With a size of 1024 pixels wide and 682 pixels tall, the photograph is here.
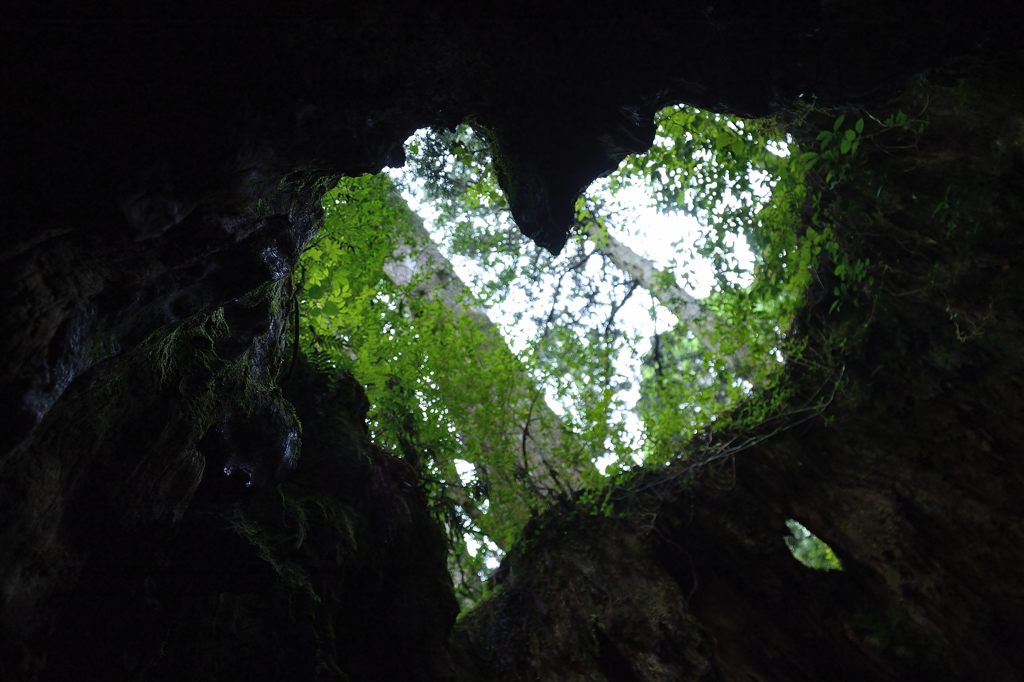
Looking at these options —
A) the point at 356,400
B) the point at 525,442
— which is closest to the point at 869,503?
the point at 525,442

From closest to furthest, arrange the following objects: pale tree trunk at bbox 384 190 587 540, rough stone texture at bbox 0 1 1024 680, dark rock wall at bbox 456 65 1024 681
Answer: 1. rough stone texture at bbox 0 1 1024 680
2. dark rock wall at bbox 456 65 1024 681
3. pale tree trunk at bbox 384 190 587 540

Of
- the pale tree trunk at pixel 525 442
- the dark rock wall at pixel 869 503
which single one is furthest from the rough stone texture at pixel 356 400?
the pale tree trunk at pixel 525 442

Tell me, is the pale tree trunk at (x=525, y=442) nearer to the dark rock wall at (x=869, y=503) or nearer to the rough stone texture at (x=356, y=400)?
the dark rock wall at (x=869, y=503)

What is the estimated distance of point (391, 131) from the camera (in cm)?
376

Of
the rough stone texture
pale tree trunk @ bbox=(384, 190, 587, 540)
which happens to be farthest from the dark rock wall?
pale tree trunk @ bbox=(384, 190, 587, 540)

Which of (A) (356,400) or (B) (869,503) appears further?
(B) (869,503)

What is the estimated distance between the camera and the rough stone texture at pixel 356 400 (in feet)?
7.77

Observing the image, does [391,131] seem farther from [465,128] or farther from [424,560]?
[465,128]

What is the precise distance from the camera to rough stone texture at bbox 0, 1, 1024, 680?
2.37 m

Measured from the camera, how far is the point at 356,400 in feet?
19.6

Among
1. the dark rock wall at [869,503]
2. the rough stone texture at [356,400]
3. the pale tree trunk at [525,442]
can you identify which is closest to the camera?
the rough stone texture at [356,400]

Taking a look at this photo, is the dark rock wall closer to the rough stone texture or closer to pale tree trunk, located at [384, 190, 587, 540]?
the rough stone texture

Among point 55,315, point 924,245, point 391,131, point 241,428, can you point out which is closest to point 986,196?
point 924,245

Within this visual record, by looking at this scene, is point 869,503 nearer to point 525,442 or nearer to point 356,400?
point 525,442
